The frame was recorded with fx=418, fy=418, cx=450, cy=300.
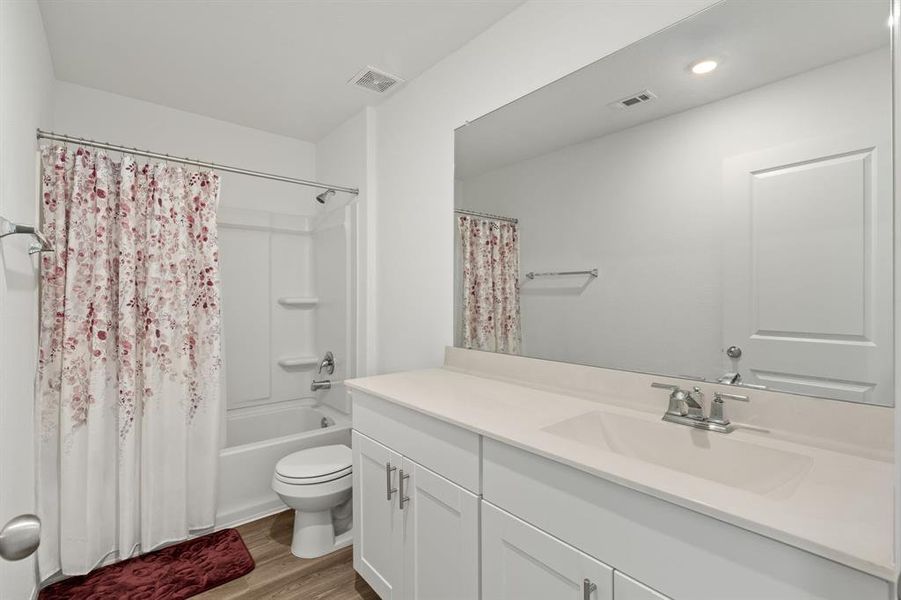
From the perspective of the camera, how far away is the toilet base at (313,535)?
2.09 m

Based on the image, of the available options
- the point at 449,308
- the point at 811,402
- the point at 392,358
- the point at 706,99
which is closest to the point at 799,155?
the point at 706,99

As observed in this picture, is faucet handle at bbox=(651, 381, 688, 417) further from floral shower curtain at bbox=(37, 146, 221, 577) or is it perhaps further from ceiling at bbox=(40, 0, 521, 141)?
floral shower curtain at bbox=(37, 146, 221, 577)

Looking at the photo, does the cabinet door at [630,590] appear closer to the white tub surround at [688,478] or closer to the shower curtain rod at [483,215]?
the white tub surround at [688,478]

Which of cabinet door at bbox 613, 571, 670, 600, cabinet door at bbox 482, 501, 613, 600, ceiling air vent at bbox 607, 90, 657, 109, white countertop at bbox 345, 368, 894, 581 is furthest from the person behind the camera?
ceiling air vent at bbox 607, 90, 657, 109

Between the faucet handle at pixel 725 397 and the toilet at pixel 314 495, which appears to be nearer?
the faucet handle at pixel 725 397

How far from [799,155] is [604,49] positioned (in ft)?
2.47

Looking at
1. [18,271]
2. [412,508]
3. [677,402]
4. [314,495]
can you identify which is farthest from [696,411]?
[18,271]

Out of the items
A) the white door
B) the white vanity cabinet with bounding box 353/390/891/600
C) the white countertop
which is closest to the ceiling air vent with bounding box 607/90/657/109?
the white door

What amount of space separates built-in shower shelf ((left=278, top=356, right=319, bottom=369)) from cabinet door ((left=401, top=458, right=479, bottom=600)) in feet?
6.70

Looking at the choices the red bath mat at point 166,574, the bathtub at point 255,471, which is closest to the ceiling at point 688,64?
the bathtub at point 255,471

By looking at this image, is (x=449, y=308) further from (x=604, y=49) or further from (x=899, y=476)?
(x=899, y=476)

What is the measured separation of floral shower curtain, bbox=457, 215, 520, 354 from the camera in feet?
6.27

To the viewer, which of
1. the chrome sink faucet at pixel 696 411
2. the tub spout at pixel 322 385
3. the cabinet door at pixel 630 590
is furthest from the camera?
the tub spout at pixel 322 385

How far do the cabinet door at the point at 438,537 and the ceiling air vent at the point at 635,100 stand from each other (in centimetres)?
141
